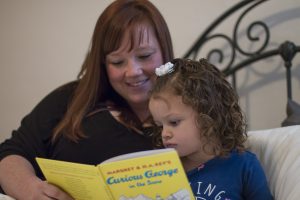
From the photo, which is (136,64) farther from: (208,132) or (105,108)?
(208,132)

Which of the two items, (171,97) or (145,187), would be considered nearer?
(145,187)

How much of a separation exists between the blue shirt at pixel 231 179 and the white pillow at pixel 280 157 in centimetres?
5

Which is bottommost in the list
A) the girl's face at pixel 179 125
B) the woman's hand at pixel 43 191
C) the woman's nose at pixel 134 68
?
the woman's hand at pixel 43 191

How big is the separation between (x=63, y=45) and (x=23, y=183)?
1.09 meters

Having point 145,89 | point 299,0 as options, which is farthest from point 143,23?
point 299,0

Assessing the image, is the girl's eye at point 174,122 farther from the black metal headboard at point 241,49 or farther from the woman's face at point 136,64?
the black metal headboard at point 241,49

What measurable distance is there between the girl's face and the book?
6.0 inches

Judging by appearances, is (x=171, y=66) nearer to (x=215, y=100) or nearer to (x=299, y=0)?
(x=215, y=100)

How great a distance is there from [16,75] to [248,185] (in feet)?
5.22

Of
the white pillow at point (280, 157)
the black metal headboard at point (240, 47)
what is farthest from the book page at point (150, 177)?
the black metal headboard at point (240, 47)

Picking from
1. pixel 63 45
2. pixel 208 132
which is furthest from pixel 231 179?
pixel 63 45

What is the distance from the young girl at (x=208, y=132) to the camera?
883mm

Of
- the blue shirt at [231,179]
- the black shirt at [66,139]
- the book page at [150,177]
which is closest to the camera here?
the book page at [150,177]

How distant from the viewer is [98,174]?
0.80 meters
